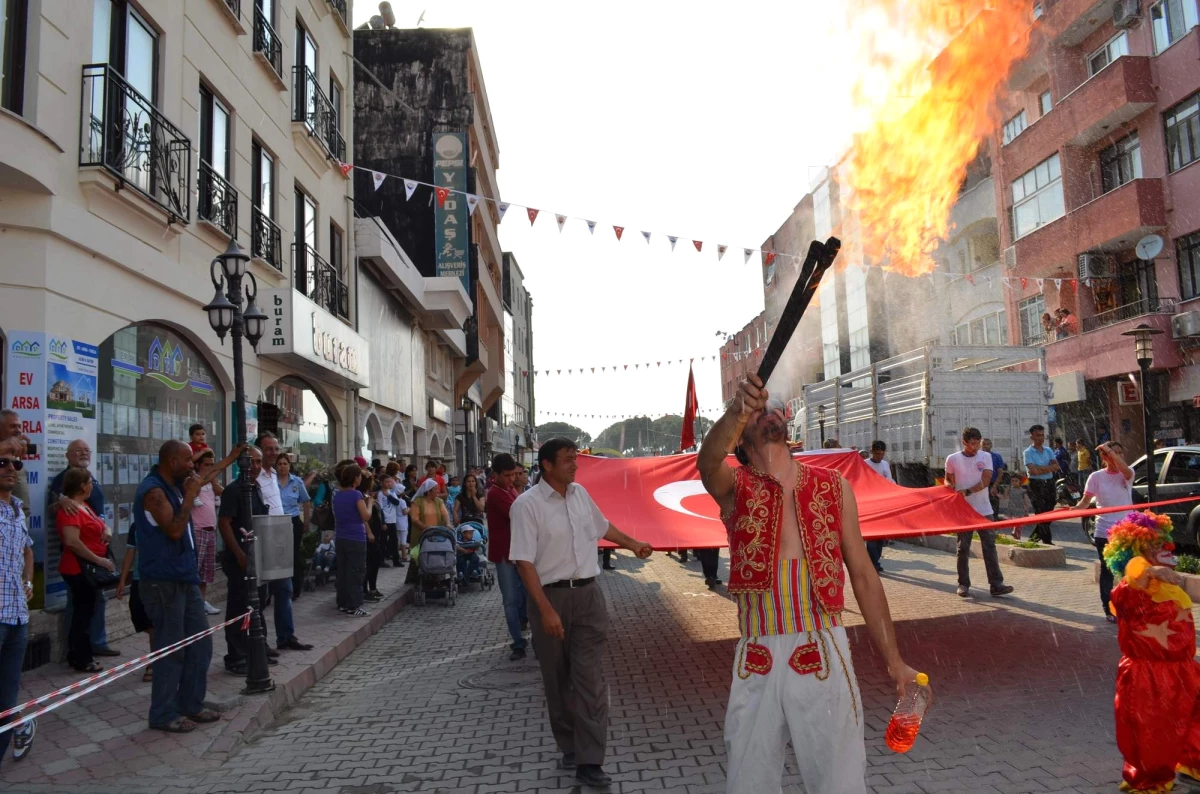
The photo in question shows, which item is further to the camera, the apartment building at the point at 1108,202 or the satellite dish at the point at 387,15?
the satellite dish at the point at 387,15

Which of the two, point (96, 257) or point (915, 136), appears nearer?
point (96, 257)

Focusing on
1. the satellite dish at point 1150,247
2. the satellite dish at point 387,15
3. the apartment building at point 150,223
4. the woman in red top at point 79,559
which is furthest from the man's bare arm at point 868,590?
the satellite dish at point 387,15

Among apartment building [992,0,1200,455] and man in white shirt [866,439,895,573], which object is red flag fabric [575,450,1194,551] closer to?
man in white shirt [866,439,895,573]

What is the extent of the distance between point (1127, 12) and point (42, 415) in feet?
79.8

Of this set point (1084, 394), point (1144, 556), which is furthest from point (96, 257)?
point (1084, 394)

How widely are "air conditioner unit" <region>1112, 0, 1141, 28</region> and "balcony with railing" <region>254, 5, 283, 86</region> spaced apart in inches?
773

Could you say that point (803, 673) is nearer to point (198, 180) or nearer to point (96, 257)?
point (96, 257)

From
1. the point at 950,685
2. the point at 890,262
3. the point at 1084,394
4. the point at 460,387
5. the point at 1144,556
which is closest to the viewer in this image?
the point at 1144,556

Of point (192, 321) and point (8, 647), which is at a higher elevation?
point (192, 321)

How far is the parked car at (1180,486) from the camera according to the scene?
1241 centimetres

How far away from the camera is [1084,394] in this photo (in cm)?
2345

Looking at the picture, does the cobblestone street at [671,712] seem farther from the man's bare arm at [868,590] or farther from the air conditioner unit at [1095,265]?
the air conditioner unit at [1095,265]

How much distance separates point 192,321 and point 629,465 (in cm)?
654

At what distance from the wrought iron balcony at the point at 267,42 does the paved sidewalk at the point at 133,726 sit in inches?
401
